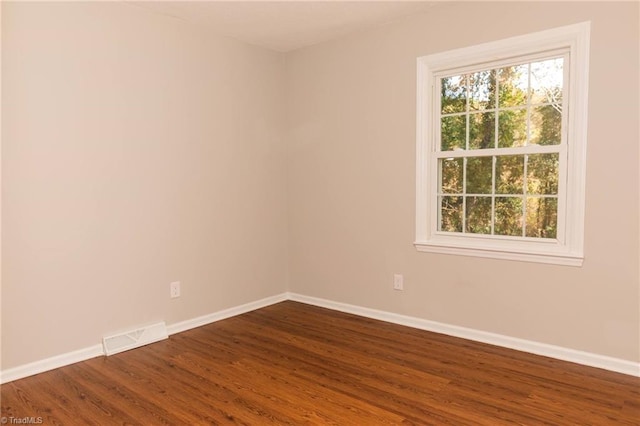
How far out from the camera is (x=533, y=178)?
311cm

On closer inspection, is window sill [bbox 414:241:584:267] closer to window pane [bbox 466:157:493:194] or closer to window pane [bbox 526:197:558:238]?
window pane [bbox 526:197:558:238]

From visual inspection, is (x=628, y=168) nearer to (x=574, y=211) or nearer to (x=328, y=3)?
(x=574, y=211)

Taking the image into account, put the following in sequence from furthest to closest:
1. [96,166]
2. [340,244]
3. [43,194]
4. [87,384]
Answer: [340,244] < [96,166] < [43,194] < [87,384]

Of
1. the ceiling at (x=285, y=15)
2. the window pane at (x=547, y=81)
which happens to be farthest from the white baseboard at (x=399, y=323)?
the ceiling at (x=285, y=15)

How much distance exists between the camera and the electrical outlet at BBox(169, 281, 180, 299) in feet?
11.8

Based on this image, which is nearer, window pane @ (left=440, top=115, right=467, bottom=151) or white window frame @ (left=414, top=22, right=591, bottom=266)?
white window frame @ (left=414, top=22, right=591, bottom=266)

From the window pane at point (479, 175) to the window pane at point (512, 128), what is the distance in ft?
0.54

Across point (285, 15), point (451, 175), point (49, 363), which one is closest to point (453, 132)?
point (451, 175)

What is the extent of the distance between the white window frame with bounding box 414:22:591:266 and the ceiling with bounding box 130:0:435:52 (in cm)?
49

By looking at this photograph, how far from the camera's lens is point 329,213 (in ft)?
13.8

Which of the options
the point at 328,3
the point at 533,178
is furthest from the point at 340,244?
the point at 328,3

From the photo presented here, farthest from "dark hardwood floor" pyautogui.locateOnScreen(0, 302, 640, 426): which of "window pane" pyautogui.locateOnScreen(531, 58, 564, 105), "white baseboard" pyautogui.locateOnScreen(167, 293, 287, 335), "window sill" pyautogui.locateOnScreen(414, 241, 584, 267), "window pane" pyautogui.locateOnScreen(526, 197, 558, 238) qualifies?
"window pane" pyautogui.locateOnScreen(531, 58, 564, 105)

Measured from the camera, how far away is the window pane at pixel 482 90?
10.7 feet

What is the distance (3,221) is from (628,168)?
373cm
